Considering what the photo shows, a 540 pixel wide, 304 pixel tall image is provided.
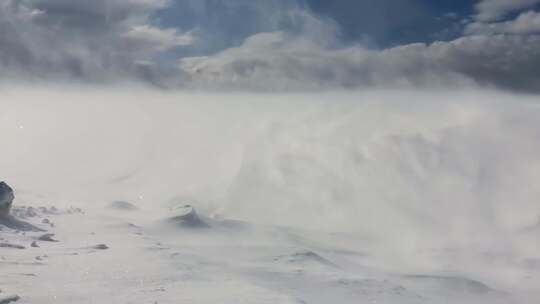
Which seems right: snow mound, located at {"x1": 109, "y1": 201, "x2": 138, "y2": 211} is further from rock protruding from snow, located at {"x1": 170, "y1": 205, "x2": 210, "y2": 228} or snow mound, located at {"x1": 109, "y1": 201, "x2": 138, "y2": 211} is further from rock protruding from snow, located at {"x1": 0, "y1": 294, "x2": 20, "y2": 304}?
rock protruding from snow, located at {"x1": 0, "y1": 294, "x2": 20, "y2": 304}

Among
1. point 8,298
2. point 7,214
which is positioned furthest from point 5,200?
point 8,298

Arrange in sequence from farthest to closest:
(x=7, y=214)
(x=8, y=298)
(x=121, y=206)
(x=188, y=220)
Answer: (x=121, y=206) → (x=188, y=220) → (x=7, y=214) → (x=8, y=298)

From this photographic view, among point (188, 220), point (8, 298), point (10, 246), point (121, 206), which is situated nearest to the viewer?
point (8, 298)

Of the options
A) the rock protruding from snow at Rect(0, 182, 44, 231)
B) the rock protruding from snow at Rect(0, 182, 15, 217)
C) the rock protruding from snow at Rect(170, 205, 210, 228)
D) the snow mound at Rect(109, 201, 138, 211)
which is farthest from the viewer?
the snow mound at Rect(109, 201, 138, 211)

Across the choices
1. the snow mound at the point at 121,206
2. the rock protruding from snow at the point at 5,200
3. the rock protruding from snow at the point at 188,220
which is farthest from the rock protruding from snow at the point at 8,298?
the snow mound at the point at 121,206

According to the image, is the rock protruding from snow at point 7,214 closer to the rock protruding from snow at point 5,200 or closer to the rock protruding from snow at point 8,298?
the rock protruding from snow at point 5,200

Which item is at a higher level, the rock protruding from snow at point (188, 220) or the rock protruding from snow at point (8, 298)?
the rock protruding from snow at point (8, 298)

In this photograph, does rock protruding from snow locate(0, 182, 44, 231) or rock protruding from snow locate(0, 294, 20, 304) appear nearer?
rock protruding from snow locate(0, 294, 20, 304)

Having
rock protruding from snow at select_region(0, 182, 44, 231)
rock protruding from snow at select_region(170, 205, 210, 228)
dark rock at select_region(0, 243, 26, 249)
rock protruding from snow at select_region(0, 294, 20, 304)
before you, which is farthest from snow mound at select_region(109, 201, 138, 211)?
rock protruding from snow at select_region(0, 294, 20, 304)

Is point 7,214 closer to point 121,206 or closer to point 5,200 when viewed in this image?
point 5,200

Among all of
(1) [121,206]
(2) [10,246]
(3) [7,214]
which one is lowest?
(1) [121,206]

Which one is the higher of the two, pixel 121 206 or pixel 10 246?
pixel 10 246

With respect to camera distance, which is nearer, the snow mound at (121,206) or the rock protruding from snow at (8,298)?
the rock protruding from snow at (8,298)

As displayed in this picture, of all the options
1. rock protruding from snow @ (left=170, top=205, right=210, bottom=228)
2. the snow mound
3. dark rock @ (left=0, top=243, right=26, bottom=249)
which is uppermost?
dark rock @ (left=0, top=243, right=26, bottom=249)
